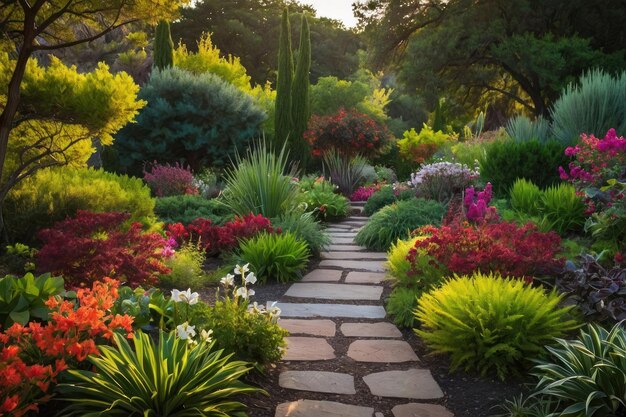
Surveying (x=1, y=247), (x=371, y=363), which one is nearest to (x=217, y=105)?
(x=1, y=247)

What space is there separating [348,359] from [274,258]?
2.13 metres

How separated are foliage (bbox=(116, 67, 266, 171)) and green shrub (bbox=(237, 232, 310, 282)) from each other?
8.88 metres

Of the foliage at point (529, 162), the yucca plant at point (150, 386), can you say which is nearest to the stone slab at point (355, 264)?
the foliage at point (529, 162)

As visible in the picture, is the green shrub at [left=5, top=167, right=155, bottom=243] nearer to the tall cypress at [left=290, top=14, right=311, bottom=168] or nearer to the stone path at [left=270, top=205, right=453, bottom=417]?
the stone path at [left=270, top=205, right=453, bottom=417]

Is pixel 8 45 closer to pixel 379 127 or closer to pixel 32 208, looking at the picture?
pixel 32 208

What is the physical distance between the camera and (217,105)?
14.0 metres

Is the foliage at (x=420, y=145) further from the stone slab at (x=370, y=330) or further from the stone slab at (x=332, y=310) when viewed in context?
the stone slab at (x=370, y=330)

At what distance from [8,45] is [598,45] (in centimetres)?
1768

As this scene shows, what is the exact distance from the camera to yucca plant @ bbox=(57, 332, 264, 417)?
7.73 ft

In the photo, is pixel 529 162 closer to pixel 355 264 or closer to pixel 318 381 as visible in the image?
pixel 355 264

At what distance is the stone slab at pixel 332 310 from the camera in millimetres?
4293

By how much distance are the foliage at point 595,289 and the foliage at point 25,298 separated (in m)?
3.12

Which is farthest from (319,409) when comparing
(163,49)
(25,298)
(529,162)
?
(163,49)

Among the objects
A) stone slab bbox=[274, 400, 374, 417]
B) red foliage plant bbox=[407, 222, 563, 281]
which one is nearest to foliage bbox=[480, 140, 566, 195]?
red foliage plant bbox=[407, 222, 563, 281]
